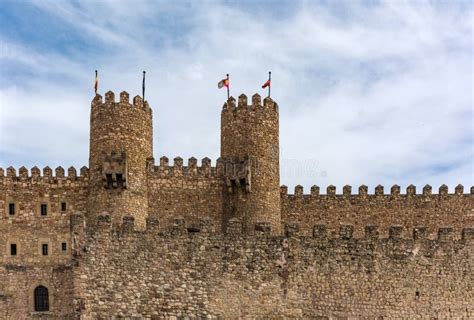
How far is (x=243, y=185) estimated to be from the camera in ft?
102

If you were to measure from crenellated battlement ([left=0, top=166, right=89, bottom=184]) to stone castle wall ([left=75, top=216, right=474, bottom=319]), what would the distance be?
11978mm

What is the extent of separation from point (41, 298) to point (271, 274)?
14063mm

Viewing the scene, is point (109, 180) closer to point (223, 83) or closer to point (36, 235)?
point (36, 235)

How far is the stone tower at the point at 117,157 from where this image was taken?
30094mm

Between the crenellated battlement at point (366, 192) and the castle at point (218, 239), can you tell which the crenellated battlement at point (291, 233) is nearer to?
the castle at point (218, 239)

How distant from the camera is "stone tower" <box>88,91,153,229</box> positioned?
98.7ft

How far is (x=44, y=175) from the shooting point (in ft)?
107

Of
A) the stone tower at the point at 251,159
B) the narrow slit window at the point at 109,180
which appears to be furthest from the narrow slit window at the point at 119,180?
the stone tower at the point at 251,159

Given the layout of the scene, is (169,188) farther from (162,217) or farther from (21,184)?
(21,184)

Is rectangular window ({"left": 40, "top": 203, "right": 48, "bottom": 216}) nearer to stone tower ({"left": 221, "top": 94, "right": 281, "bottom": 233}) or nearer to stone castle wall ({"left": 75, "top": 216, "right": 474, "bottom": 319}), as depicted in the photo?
stone tower ({"left": 221, "top": 94, "right": 281, "bottom": 233})

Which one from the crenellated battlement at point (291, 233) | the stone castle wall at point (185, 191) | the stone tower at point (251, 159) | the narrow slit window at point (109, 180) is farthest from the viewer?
the stone castle wall at point (185, 191)

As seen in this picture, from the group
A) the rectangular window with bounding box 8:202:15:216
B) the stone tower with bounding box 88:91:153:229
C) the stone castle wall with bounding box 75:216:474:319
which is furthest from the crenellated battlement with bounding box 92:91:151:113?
the stone castle wall with bounding box 75:216:474:319

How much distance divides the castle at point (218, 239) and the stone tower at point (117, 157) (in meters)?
0.05

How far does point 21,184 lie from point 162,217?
619 centimetres
